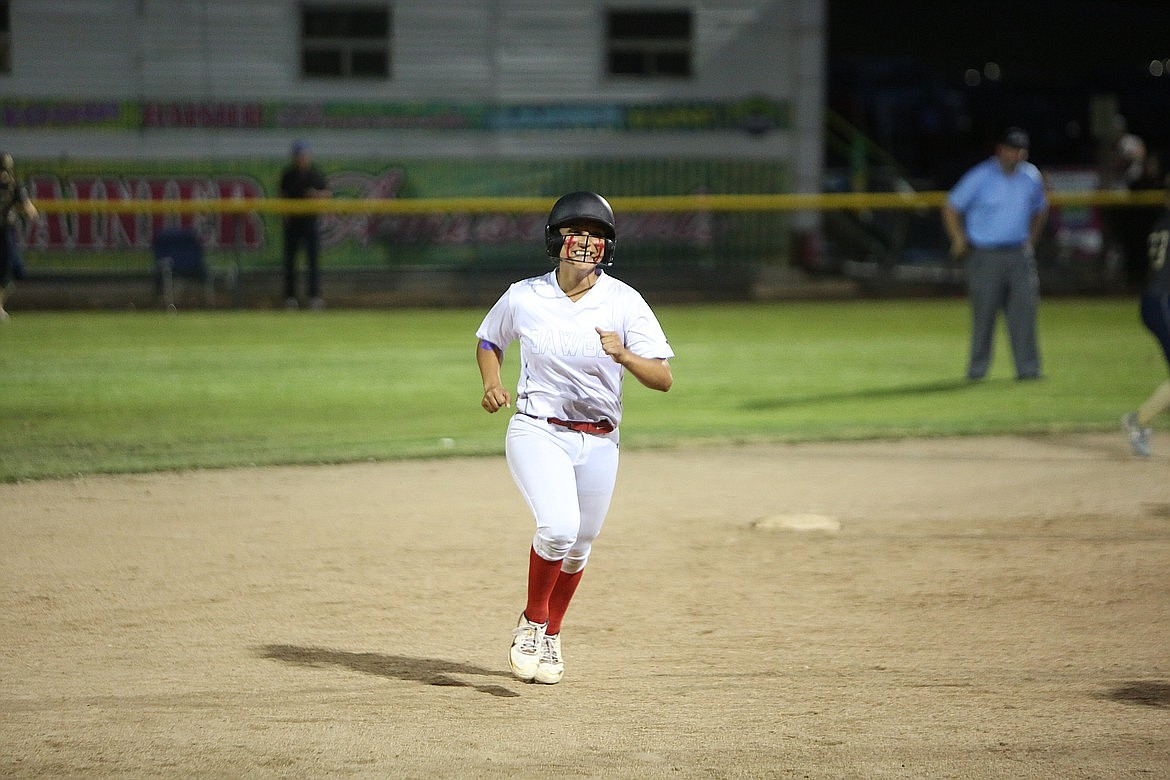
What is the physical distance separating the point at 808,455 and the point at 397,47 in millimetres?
15943

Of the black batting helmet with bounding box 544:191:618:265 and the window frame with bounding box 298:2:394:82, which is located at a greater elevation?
the window frame with bounding box 298:2:394:82

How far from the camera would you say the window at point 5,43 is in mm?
24234

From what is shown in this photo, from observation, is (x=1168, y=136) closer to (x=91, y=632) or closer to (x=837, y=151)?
(x=837, y=151)

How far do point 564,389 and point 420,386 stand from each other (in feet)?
30.1

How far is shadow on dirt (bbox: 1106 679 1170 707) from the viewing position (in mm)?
5340

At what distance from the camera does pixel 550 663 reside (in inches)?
219

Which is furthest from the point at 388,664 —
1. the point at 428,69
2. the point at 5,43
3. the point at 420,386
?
the point at 5,43

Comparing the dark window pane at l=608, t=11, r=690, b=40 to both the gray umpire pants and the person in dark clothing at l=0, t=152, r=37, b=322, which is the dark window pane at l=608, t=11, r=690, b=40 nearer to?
the person in dark clothing at l=0, t=152, r=37, b=322

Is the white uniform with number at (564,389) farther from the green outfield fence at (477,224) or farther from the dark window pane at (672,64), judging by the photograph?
the dark window pane at (672,64)

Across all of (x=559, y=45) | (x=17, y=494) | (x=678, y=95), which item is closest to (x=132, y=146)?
(x=559, y=45)

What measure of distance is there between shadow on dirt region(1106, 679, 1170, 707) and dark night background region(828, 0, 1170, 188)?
23.2 meters

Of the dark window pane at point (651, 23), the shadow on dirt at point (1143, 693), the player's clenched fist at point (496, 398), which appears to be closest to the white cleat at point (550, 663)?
the player's clenched fist at point (496, 398)

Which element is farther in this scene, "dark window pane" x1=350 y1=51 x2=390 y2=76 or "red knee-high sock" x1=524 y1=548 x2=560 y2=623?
"dark window pane" x1=350 y1=51 x2=390 y2=76

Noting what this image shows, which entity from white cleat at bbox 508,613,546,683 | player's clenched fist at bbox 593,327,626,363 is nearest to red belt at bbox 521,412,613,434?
player's clenched fist at bbox 593,327,626,363
